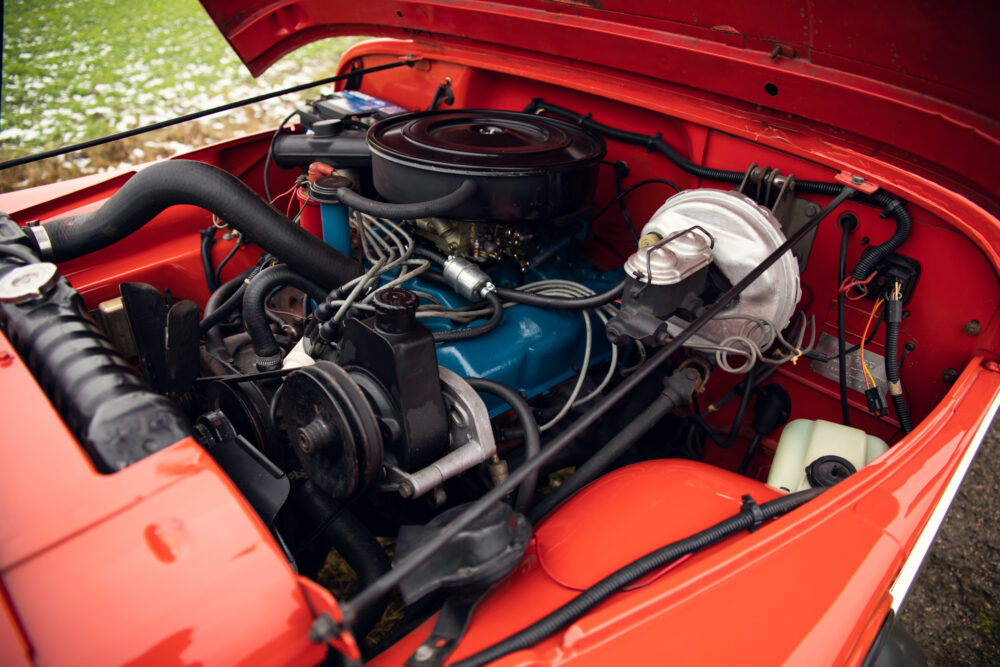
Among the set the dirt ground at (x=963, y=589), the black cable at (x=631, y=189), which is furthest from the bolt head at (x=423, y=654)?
the dirt ground at (x=963, y=589)

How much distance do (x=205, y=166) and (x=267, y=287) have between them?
290 millimetres

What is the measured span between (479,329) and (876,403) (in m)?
0.86

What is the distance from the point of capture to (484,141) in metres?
1.53

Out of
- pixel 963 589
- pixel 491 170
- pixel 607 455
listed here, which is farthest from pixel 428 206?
pixel 963 589

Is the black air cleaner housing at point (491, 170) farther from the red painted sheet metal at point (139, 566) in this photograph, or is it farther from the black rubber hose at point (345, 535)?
the red painted sheet metal at point (139, 566)

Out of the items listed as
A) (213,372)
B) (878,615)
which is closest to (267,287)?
(213,372)

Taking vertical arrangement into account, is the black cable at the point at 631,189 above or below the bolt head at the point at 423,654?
above

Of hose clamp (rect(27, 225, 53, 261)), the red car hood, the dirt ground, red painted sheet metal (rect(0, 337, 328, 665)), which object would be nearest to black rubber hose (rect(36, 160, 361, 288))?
hose clamp (rect(27, 225, 53, 261))

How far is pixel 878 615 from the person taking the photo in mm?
870

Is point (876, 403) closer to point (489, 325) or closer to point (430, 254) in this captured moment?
point (489, 325)

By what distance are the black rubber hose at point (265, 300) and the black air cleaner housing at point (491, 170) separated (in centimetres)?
28

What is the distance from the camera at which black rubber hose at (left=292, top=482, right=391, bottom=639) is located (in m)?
1.20

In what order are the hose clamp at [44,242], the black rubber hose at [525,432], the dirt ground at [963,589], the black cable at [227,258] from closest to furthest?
the black rubber hose at [525,432]
the hose clamp at [44,242]
the dirt ground at [963,589]
the black cable at [227,258]

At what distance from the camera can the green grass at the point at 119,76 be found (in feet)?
16.7
